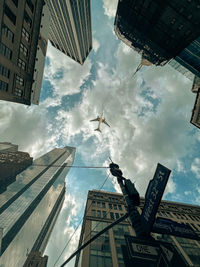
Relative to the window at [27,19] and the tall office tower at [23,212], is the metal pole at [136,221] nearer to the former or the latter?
the window at [27,19]

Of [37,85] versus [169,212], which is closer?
[37,85]

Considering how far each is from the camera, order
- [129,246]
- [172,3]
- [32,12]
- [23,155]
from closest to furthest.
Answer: [129,246]
[32,12]
[172,3]
[23,155]

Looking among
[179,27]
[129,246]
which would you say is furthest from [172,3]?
[129,246]

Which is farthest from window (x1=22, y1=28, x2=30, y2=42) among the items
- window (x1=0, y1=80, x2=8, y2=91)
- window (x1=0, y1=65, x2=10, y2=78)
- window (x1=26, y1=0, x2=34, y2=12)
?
window (x1=0, y1=80, x2=8, y2=91)

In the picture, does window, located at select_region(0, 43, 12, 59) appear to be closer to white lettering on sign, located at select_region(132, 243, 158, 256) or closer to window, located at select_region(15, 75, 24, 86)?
window, located at select_region(15, 75, 24, 86)

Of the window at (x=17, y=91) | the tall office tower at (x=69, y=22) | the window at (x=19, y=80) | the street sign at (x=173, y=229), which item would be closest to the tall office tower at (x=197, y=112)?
the street sign at (x=173, y=229)

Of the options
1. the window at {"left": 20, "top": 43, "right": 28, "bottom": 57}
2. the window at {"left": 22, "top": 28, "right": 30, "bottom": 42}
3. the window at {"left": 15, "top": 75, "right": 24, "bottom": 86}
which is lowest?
the window at {"left": 15, "top": 75, "right": 24, "bottom": 86}

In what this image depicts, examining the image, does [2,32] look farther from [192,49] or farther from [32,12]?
[192,49]
